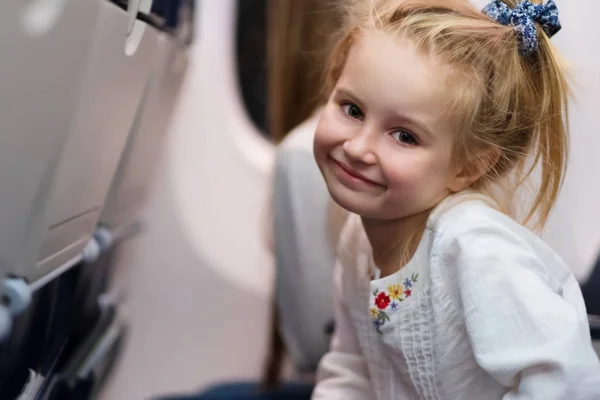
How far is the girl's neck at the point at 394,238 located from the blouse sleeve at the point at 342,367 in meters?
0.17

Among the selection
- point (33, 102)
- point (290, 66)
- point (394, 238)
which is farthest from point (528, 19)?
point (290, 66)

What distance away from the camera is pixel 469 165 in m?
0.88

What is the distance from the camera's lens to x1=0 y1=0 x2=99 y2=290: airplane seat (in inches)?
A: 29.0

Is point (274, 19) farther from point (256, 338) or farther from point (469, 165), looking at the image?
point (469, 165)

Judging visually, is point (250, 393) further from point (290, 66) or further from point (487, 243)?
point (487, 243)

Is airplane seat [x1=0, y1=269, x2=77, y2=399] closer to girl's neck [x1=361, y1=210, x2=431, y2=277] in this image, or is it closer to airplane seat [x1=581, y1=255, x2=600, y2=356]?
girl's neck [x1=361, y1=210, x2=431, y2=277]

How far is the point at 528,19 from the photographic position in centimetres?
81

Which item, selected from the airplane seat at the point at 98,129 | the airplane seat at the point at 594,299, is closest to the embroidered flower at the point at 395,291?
the airplane seat at the point at 594,299

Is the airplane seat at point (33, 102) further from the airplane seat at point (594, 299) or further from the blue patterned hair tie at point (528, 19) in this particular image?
the airplane seat at point (594, 299)

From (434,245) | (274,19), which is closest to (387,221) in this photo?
(434,245)

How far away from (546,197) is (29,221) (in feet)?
1.93

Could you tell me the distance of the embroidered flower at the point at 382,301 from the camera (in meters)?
0.93

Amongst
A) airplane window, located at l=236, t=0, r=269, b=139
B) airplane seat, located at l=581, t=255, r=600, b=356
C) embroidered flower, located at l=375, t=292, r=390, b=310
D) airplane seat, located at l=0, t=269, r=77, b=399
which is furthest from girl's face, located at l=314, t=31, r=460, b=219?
airplane window, located at l=236, t=0, r=269, b=139

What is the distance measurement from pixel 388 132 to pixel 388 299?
0.21m
